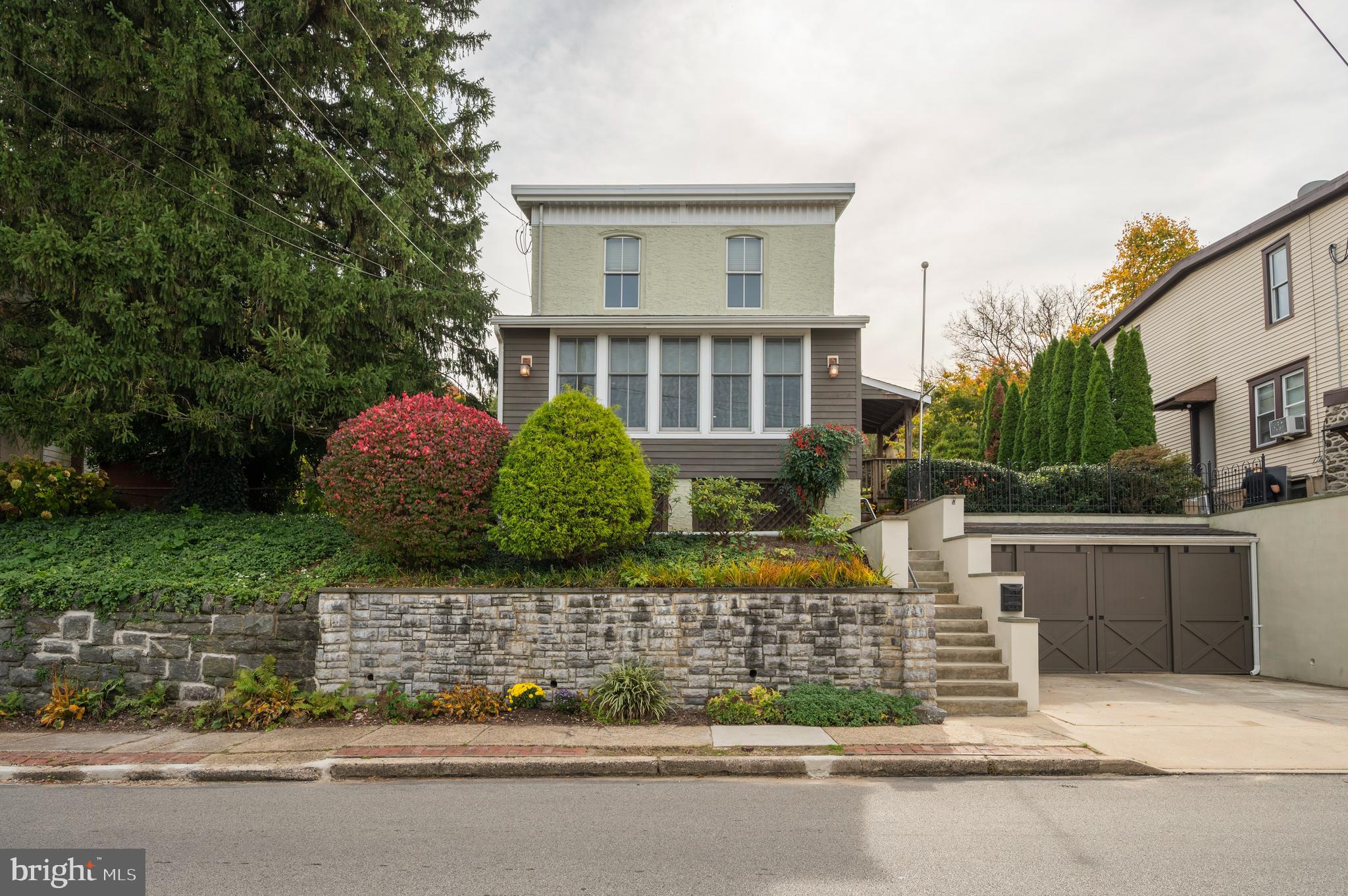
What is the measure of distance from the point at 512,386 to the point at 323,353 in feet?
11.7

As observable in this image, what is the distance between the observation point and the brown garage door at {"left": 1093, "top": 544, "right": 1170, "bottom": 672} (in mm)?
13398

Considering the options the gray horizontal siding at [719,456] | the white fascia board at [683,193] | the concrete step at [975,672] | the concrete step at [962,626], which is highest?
the white fascia board at [683,193]

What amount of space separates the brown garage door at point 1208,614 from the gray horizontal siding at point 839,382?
542 centimetres

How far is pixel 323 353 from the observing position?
41.8ft

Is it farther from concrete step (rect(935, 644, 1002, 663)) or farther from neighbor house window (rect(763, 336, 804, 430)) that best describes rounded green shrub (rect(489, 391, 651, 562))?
neighbor house window (rect(763, 336, 804, 430))

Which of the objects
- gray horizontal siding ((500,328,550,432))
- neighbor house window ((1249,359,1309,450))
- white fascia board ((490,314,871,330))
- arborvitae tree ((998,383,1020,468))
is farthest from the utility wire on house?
arborvitae tree ((998,383,1020,468))

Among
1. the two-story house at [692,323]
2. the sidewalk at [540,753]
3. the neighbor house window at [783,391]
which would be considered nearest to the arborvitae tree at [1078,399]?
the two-story house at [692,323]

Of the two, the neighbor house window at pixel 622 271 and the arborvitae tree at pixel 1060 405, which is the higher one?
the neighbor house window at pixel 622 271

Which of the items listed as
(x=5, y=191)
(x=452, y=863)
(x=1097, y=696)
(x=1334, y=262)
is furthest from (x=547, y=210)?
(x=1334, y=262)

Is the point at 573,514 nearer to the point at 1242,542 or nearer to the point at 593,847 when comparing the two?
the point at 593,847

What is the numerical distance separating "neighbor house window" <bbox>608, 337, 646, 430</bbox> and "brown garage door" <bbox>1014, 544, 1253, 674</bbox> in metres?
6.44

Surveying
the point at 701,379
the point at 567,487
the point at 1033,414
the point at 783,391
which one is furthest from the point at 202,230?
the point at 1033,414

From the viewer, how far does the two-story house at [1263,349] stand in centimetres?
1614

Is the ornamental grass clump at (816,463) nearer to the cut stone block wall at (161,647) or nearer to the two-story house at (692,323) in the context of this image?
the two-story house at (692,323)
